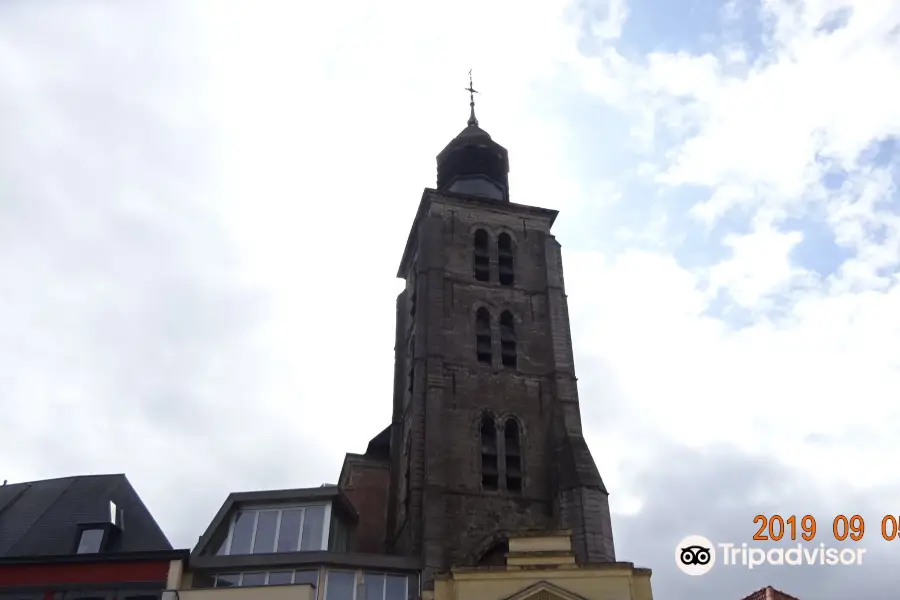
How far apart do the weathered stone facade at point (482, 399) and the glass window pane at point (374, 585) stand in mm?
2004

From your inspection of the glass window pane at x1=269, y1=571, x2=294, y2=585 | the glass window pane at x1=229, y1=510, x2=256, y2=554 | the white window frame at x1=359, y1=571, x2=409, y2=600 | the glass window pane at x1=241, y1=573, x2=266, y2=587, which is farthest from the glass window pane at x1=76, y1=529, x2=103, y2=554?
the white window frame at x1=359, y1=571, x2=409, y2=600

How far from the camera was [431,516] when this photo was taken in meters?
26.3

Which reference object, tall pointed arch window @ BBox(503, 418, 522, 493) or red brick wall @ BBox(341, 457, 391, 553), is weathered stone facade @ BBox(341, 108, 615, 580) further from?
red brick wall @ BBox(341, 457, 391, 553)

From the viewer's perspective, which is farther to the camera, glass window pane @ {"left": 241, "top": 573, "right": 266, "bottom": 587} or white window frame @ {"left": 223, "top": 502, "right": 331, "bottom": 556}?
white window frame @ {"left": 223, "top": 502, "right": 331, "bottom": 556}

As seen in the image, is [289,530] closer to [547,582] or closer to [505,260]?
[547,582]

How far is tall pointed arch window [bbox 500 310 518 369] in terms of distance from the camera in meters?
31.8

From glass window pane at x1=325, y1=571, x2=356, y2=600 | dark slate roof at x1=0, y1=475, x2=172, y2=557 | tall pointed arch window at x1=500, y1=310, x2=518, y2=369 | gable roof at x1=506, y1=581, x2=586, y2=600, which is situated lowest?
gable roof at x1=506, y1=581, x2=586, y2=600

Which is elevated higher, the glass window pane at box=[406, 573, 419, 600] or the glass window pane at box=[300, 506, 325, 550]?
Answer: the glass window pane at box=[300, 506, 325, 550]

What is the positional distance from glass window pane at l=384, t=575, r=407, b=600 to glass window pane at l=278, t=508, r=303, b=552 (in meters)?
2.60

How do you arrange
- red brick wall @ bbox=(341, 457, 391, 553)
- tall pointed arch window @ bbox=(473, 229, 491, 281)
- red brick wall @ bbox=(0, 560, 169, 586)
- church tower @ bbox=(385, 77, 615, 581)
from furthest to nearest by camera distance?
tall pointed arch window @ bbox=(473, 229, 491, 281)
red brick wall @ bbox=(341, 457, 391, 553)
church tower @ bbox=(385, 77, 615, 581)
red brick wall @ bbox=(0, 560, 169, 586)

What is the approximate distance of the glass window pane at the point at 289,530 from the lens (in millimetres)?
22938

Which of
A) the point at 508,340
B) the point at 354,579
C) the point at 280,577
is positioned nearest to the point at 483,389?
the point at 508,340

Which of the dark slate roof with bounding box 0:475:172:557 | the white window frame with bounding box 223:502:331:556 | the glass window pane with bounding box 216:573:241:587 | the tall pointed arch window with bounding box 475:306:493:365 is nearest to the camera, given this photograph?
the glass window pane with bounding box 216:573:241:587

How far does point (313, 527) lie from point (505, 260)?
15.4 meters
